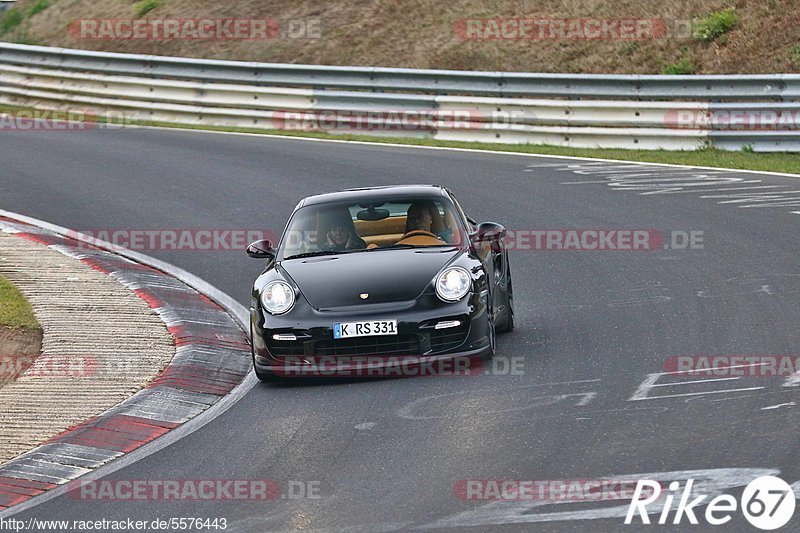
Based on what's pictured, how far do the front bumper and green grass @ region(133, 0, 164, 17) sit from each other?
23425mm

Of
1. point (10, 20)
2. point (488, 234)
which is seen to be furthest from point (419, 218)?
point (10, 20)

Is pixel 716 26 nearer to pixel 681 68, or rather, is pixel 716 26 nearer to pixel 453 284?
pixel 681 68

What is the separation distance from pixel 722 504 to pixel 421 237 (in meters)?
4.65

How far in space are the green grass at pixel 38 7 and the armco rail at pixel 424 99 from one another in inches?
250

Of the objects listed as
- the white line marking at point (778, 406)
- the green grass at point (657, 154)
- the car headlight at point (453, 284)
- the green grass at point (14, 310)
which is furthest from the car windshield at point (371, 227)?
the green grass at point (657, 154)

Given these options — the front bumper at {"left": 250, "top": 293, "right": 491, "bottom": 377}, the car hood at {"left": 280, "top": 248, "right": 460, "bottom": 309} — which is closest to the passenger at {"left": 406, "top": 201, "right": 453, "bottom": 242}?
the car hood at {"left": 280, "top": 248, "right": 460, "bottom": 309}

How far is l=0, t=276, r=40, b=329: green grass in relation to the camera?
10.7 meters

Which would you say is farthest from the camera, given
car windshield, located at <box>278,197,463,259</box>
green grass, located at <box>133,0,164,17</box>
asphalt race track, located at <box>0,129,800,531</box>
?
green grass, located at <box>133,0,164,17</box>

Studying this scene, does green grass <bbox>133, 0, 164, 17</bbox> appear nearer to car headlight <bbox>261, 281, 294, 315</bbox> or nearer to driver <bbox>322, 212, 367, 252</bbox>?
driver <bbox>322, 212, 367, 252</bbox>

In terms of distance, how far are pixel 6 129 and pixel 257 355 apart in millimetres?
16890

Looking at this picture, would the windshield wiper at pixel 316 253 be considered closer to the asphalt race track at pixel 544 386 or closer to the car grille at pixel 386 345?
the car grille at pixel 386 345

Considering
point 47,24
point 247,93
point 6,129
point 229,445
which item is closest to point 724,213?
point 229,445

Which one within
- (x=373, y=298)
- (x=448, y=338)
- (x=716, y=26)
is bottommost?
(x=448, y=338)

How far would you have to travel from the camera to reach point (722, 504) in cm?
609
